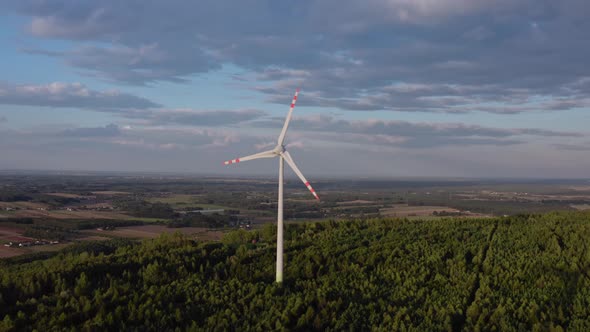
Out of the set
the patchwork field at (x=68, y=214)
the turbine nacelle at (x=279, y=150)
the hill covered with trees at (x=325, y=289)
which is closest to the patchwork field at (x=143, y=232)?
the patchwork field at (x=68, y=214)

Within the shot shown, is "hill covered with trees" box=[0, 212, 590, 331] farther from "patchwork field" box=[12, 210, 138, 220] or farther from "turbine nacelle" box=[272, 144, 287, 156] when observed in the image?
"patchwork field" box=[12, 210, 138, 220]

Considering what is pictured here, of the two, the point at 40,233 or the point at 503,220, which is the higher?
the point at 503,220

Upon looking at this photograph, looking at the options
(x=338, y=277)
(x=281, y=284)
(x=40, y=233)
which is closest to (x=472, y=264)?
(x=338, y=277)

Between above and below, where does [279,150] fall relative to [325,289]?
above

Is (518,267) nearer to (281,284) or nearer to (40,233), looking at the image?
(281,284)

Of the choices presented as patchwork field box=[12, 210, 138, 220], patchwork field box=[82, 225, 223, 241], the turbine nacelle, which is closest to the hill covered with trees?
the turbine nacelle

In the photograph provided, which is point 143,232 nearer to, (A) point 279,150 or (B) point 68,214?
(B) point 68,214

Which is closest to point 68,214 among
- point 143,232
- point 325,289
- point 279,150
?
point 143,232

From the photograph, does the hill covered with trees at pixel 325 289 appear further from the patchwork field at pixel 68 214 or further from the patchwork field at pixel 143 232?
the patchwork field at pixel 68 214
